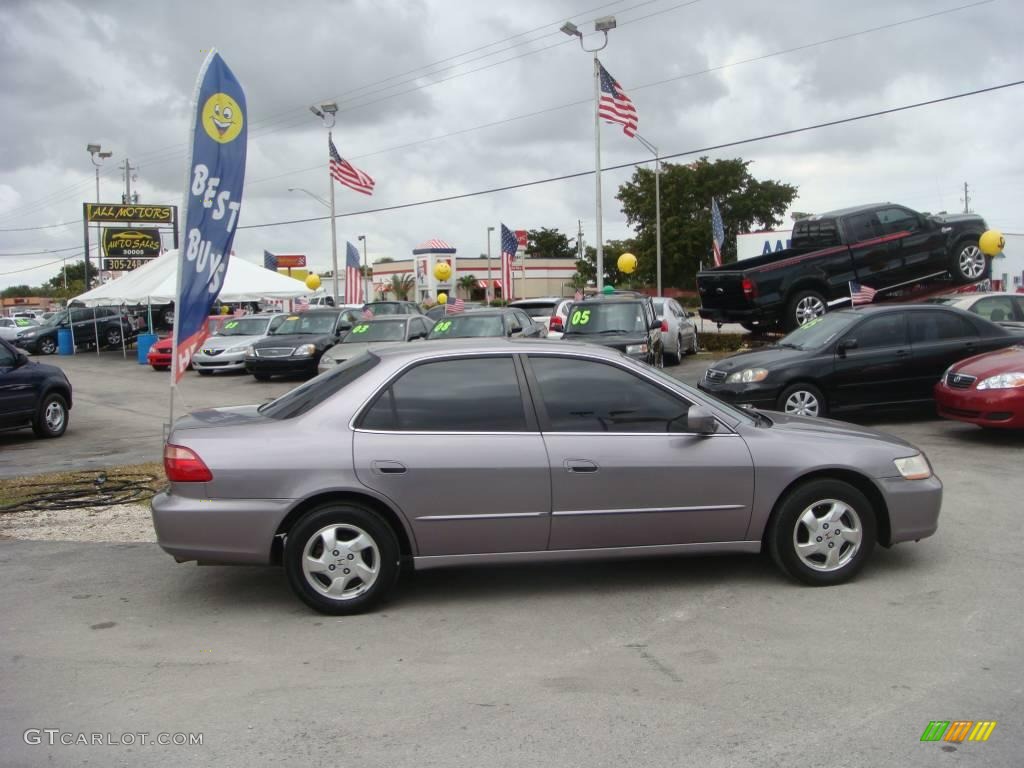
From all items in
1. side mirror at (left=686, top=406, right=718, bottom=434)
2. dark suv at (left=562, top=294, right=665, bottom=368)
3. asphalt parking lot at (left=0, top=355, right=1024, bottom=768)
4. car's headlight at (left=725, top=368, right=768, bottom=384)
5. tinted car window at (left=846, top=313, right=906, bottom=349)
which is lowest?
→ asphalt parking lot at (left=0, top=355, right=1024, bottom=768)

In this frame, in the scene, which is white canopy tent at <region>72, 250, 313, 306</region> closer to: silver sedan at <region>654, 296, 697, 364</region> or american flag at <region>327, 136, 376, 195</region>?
american flag at <region>327, 136, 376, 195</region>

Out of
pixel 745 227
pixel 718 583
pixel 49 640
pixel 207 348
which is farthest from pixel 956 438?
pixel 745 227

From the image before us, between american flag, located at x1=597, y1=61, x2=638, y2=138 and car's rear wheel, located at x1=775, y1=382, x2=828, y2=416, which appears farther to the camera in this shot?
american flag, located at x1=597, y1=61, x2=638, y2=138

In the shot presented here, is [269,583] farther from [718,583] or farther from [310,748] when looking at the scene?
[718,583]

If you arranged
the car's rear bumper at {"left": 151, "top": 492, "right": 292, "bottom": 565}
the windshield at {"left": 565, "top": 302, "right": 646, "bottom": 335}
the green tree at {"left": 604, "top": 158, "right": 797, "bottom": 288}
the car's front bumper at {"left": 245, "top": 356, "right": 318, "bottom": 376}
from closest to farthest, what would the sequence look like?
the car's rear bumper at {"left": 151, "top": 492, "right": 292, "bottom": 565}, the windshield at {"left": 565, "top": 302, "right": 646, "bottom": 335}, the car's front bumper at {"left": 245, "top": 356, "right": 318, "bottom": 376}, the green tree at {"left": 604, "top": 158, "right": 797, "bottom": 288}

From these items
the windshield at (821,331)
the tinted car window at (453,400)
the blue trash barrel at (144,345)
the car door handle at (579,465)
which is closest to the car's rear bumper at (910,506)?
the car door handle at (579,465)

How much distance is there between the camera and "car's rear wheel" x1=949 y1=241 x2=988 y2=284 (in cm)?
1886

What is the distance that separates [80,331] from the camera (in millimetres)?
36250

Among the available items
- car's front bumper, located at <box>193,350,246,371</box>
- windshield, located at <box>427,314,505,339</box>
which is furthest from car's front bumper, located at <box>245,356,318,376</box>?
windshield, located at <box>427,314,505,339</box>

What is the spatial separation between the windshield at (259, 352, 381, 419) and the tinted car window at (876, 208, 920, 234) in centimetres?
1535

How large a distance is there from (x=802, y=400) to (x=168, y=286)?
66.8ft

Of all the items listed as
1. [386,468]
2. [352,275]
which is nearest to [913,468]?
[386,468]

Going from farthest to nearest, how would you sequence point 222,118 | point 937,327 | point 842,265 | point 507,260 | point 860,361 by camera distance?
point 507,260, point 842,265, point 937,327, point 860,361, point 222,118

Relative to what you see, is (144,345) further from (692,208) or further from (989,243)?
(692,208)
